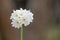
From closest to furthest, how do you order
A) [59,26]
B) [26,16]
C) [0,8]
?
[26,16] < [59,26] < [0,8]

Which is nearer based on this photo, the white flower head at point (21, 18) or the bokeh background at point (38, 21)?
the white flower head at point (21, 18)

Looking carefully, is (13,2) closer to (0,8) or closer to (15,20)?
(0,8)

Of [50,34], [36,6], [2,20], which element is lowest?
[50,34]

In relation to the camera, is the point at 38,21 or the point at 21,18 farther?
the point at 38,21

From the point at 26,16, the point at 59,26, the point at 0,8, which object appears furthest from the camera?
the point at 0,8

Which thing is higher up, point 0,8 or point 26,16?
point 0,8

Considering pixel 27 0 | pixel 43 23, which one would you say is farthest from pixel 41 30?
pixel 27 0

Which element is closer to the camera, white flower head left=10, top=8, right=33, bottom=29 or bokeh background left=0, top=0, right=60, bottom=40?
white flower head left=10, top=8, right=33, bottom=29

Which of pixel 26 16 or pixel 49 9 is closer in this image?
pixel 26 16
